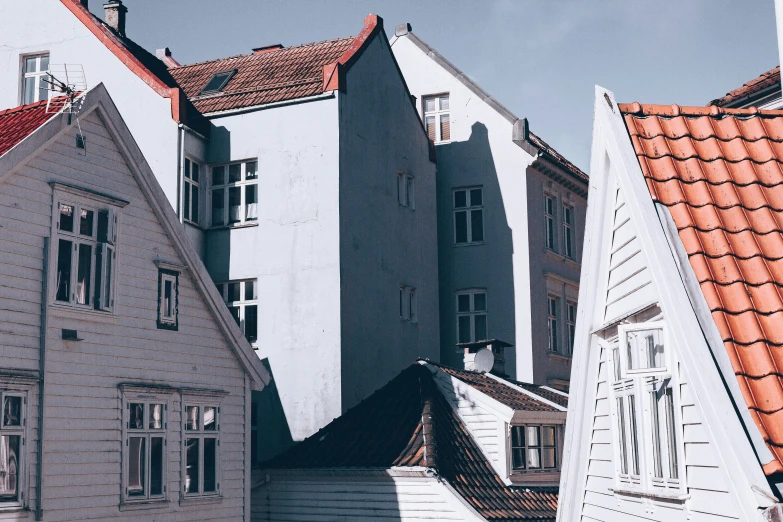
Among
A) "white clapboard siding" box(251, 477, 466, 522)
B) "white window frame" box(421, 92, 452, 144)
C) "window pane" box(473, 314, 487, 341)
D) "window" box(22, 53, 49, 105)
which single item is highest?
"white window frame" box(421, 92, 452, 144)

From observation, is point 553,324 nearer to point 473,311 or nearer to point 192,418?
point 473,311

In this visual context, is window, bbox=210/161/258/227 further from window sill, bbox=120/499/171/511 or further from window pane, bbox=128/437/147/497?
window sill, bbox=120/499/171/511

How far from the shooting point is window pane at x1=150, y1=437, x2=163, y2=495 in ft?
60.9

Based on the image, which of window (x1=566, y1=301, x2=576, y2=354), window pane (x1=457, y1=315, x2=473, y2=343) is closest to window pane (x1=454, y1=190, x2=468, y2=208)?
window pane (x1=457, y1=315, x2=473, y2=343)

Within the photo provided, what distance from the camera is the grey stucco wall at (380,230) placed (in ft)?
84.8

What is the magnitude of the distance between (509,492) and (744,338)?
1633 centimetres

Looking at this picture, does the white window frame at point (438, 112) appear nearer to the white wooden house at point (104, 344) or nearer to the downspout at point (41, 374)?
the white wooden house at point (104, 344)

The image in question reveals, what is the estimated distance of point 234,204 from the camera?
87.9 ft

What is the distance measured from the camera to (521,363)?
30.3m

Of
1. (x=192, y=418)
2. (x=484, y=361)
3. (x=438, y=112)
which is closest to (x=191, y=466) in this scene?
(x=192, y=418)

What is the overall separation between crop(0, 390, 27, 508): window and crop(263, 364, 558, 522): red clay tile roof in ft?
26.4

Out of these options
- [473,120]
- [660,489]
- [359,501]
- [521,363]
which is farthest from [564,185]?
[660,489]

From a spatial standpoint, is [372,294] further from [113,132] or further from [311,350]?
[113,132]

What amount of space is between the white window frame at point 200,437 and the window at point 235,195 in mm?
7385
